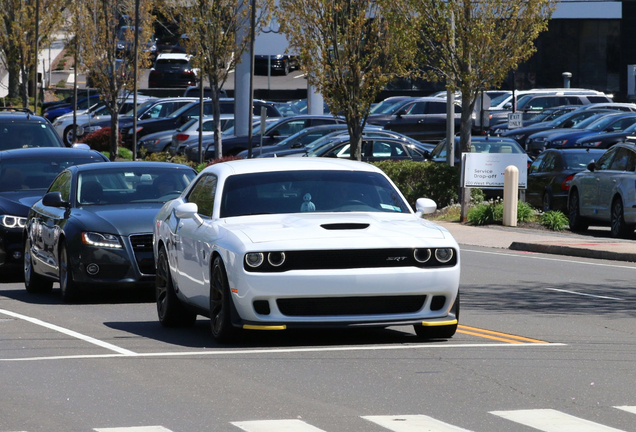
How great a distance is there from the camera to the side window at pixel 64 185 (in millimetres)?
14688

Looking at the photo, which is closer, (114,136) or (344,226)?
(344,226)

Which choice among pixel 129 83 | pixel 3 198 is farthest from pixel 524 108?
pixel 3 198

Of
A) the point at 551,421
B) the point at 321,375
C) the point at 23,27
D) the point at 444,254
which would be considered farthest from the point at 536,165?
the point at 23,27

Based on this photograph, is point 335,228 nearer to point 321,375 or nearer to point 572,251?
point 321,375

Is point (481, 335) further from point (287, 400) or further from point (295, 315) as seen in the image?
point (287, 400)

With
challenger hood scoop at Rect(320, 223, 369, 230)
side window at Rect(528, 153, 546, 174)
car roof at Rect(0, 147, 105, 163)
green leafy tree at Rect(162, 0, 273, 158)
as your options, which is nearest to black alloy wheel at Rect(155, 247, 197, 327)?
challenger hood scoop at Rect(320, 223, 369, 230)

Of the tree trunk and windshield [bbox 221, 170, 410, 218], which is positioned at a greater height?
windshield [bbox 221, 170, 410, 218]

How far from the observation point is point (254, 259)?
31.0 ft

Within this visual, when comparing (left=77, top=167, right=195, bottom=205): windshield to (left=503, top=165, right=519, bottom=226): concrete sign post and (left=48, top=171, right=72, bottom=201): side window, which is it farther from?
(left=503, top=165, right=519, bottom=226): concrete sign post

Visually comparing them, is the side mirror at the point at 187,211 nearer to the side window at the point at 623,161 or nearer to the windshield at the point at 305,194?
the windshield at the point at 305,194

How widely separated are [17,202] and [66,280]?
3.29 metres

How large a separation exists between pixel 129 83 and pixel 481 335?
31347 mm

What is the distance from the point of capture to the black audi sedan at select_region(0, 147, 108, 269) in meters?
16.3

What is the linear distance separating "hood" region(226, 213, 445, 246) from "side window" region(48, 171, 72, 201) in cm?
496
